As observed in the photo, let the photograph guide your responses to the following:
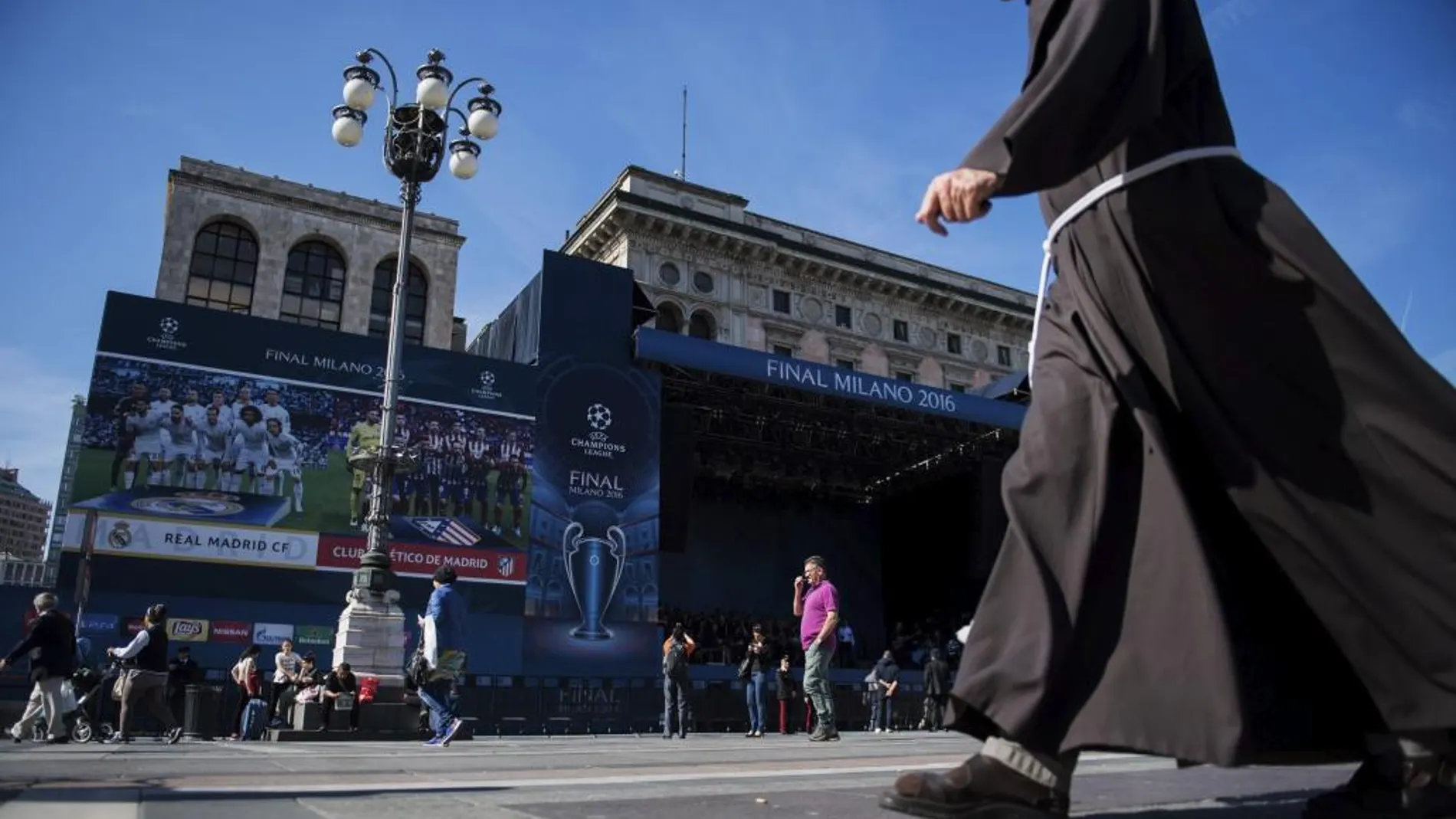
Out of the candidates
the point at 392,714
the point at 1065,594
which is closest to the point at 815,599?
the point at 392,714

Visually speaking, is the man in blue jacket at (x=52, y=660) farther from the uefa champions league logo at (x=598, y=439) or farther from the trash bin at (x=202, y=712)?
the uefa champions league logo at (x=598, y=439)

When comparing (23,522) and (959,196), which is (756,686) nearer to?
(959,196)

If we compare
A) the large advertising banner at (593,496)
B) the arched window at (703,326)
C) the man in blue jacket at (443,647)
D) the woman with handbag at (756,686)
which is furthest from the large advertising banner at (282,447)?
the arched window at (703,326)

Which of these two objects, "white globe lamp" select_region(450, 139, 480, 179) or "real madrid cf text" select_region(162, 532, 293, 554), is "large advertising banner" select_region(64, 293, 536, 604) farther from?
"white globe lamp" select_region(450, 139, 480, 179)

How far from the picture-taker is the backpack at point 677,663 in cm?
1402

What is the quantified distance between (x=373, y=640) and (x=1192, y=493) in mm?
11774

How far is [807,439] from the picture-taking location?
2791cm

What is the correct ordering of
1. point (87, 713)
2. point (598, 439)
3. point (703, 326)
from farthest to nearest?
point (703, 326) < point (598, 439) < point (87, 713)

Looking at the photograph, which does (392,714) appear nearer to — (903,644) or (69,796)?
(69,796)

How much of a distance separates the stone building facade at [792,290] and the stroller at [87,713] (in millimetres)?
23927

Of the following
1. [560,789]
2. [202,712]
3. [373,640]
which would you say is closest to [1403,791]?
[560,789]

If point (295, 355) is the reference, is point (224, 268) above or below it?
above

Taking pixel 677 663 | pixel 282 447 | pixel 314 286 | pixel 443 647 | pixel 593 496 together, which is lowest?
pixel 677 663

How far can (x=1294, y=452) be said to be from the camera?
1910mm
